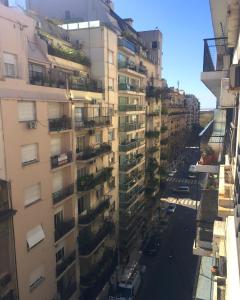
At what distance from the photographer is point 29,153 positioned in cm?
2022

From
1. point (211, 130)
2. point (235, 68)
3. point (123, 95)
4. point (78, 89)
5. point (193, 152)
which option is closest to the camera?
point (235, 68)

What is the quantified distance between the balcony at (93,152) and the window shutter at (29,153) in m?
5.83

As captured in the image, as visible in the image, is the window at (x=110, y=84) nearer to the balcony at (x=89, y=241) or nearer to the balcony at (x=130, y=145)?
the balcony at (x=130, y=145)

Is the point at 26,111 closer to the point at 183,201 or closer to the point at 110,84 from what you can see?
the point at 110,84

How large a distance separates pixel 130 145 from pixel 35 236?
18.5m

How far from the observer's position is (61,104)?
23781 mm

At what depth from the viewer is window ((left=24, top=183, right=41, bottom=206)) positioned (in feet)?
66.7

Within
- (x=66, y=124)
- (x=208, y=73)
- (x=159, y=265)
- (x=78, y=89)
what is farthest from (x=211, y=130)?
(x=159, y=265)

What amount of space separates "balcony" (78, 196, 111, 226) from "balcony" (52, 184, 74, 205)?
322 centimetres

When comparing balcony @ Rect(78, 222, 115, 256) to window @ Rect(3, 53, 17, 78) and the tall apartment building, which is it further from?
window @ Rect(3, 53, 17, 78)

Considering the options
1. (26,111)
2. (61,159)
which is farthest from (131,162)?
(26,111)

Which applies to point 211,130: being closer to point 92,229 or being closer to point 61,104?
point 61,104

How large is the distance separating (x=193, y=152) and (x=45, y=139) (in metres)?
84.2

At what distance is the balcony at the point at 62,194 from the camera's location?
76.6ft
